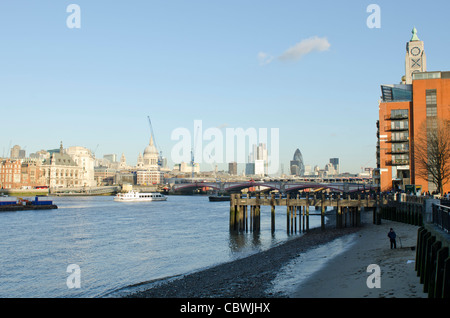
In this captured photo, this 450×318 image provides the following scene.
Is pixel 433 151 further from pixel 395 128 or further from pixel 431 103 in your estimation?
pixel 395 128

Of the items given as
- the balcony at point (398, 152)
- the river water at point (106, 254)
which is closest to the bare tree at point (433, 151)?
the balcony at point (398, 152)

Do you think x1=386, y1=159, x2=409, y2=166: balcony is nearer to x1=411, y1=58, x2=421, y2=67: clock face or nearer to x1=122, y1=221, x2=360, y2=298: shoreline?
x1=122, y1=221, x2=360, y2=298: shoreline

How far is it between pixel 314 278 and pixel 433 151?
43.6 meters

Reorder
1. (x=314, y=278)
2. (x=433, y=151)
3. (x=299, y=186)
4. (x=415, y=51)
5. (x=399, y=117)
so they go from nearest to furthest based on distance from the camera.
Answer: (x=314, y=278) → (x=433, y=151) → (x=399, y=117) → (x=415, y=51) → (x=299, y=186)

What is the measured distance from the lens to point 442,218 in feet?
60.8

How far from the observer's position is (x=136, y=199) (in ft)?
535

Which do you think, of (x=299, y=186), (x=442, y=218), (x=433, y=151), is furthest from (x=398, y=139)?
(x=299, y=186)

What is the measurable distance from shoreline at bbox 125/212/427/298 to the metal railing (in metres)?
2.67

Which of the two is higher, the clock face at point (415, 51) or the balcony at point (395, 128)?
the clock face at point (415, 51)

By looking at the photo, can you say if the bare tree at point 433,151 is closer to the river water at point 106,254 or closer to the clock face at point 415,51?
the river water at point 106,254

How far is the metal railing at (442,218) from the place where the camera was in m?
17.6

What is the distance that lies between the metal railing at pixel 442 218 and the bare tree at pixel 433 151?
130ft

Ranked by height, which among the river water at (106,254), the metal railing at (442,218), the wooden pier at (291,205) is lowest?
the river water at (106,254)
